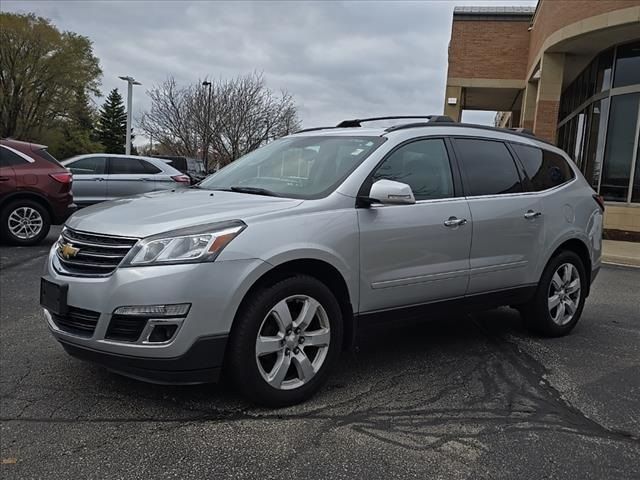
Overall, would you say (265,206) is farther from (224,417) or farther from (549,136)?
(549,136)

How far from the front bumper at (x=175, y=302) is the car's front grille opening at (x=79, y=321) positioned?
0.02 m

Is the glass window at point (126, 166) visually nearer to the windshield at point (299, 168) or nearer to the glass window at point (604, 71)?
the windshield at point (299, 168)

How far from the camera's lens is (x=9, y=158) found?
8.98 metres

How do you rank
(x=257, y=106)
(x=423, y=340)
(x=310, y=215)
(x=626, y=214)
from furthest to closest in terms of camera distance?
(x=257, y=106) → (x=626, y=214) → (x=423, y=340) → (x=310, y=215)

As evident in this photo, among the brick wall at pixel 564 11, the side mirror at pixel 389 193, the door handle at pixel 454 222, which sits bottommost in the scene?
the door handle at pixel 454 222

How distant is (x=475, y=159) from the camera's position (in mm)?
4582

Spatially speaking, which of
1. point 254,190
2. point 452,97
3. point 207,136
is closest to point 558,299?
point 254,190

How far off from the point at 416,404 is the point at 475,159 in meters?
2.03

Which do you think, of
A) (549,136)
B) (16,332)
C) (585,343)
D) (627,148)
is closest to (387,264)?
(585,343)

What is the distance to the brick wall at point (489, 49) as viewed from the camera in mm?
21500

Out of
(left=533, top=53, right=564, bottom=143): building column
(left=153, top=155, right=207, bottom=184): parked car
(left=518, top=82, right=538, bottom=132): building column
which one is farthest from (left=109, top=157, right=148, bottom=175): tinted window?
(left=518, top=82, right=538, bottom=132): building column

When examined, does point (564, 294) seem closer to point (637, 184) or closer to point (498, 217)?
point (498, 217)

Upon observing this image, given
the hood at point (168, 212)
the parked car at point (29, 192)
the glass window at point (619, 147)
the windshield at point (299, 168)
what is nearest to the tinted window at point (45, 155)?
the parked car at point (29, 192)

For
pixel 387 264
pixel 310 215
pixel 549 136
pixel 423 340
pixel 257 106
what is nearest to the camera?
pixel 310 215
